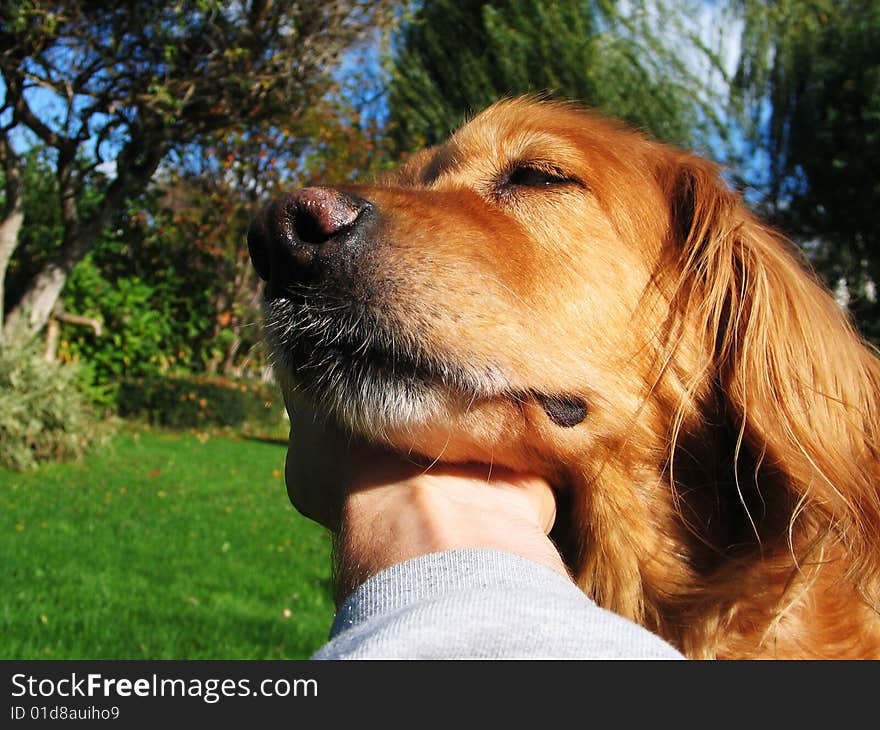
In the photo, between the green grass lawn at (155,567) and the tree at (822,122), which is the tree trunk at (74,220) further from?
the tree at (822,122)

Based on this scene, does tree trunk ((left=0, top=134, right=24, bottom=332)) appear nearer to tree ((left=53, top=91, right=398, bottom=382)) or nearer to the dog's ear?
tree ((left=53, top=91, right=398, bottom=382))

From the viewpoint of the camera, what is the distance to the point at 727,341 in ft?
7.00

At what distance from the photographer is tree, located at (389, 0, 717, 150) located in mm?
19062

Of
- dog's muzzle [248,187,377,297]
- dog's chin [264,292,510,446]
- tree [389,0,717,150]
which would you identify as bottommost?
dog's chin [264,292,510,446]

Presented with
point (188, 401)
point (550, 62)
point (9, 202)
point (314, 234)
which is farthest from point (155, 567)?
point (550, 62)

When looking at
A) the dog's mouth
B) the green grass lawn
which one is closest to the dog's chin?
the dog's mouth

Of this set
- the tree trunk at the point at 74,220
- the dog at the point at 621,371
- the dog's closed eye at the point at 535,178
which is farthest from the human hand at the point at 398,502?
the tree trunk at the point at 74,220

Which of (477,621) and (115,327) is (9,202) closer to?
(115,327)

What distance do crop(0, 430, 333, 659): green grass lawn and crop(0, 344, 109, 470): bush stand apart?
35 cm

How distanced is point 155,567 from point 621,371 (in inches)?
205

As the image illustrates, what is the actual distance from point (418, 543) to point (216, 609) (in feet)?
13.7

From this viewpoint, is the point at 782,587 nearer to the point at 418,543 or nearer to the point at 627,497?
the point at 627,497

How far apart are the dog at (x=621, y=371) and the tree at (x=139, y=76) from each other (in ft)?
32.4
